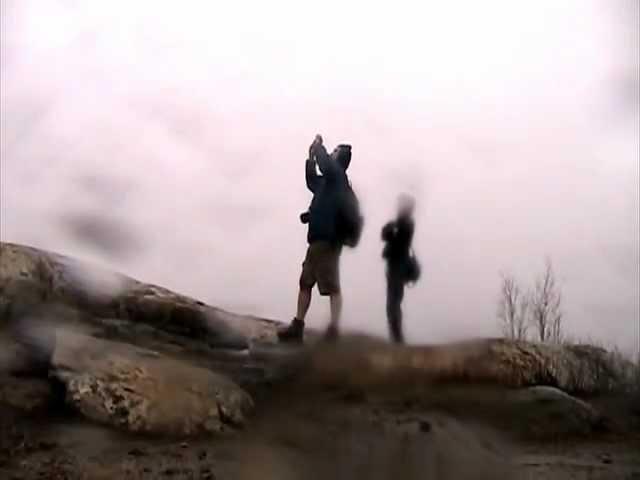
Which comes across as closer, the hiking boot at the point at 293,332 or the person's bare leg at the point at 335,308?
the person's bare leg at the point at 335,308

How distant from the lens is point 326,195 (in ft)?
18.4

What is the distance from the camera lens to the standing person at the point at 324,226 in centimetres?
557

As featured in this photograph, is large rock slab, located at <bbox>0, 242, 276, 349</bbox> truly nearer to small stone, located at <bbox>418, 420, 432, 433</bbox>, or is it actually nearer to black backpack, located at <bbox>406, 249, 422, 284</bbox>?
black backpack, located at <bbox>406, 249, 422, 284</bbox>

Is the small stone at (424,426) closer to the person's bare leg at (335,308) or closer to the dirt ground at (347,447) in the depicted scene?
the dirt ground at (347,447)

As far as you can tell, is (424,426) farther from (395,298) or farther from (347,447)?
(395,298)

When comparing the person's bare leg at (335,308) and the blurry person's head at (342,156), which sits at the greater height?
the blurry person's head at (342,156)

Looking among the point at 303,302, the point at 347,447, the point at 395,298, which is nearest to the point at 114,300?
the point at 303,302

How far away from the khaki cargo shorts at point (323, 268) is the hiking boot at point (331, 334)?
0.45 meters

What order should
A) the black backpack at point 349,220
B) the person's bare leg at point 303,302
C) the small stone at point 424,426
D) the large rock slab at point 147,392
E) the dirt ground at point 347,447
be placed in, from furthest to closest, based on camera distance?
the person's bare leg at point 303,302 < the black backpack at point 349,220 < the large rock slab at point 147,392 < the small stone at point 424,426 < the dirt ground at point 347,447

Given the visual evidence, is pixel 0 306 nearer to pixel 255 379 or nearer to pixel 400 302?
pixel 255 379

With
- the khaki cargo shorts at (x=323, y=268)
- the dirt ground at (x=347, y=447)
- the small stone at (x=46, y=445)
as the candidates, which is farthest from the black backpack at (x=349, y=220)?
the small stone at (x=46, y=445)

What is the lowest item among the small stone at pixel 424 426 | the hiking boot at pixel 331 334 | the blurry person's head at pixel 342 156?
the small stone at pixel 424 426

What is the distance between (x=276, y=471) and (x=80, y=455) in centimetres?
113

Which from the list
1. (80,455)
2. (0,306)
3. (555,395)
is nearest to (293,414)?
(80,455)
